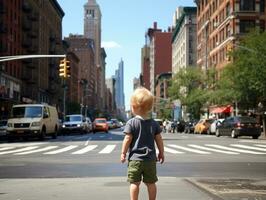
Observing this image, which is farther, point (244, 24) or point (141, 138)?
point (244, 24)

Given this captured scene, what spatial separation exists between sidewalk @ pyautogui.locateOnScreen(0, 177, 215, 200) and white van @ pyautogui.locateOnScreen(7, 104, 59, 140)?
22241mm

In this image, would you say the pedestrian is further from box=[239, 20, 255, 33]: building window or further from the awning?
box=[239, 20, 255, 33]: building window

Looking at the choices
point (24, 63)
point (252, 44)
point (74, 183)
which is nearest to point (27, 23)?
point (24, 63)

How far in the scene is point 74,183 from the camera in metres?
11.6

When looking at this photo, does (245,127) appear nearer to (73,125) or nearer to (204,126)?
(204,126)

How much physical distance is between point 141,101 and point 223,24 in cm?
7916

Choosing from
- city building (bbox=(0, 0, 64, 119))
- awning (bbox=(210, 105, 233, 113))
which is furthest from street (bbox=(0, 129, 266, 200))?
awning (bbox=(210, 105, 233, 113))

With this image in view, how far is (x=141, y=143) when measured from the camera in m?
6.94

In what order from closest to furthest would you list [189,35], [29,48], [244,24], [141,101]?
[141,101] < [244,24] < [29,48] < [189,35]

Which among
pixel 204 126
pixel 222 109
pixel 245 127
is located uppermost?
pixel 222 109

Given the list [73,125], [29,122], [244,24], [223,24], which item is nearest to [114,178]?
[29,122]

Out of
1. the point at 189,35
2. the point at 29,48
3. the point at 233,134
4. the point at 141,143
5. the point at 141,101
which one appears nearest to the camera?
the point at 141,101

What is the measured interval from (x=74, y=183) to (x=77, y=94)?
15440 cm

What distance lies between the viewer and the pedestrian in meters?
6.85
